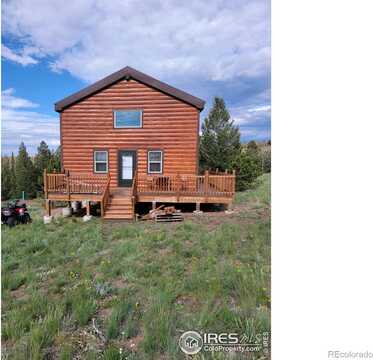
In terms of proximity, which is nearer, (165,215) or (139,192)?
(165,215)

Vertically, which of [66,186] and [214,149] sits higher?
[214,149]

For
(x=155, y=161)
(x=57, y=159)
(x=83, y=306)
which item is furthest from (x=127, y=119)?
(x=83, y=306)

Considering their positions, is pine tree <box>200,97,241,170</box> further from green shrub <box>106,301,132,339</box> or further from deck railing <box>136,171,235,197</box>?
green shrub <box>106,301,132,339</box>

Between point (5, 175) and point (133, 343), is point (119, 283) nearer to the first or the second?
point (133, 343)

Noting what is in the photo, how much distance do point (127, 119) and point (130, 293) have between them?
20.5 ft

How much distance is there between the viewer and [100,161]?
295 inches

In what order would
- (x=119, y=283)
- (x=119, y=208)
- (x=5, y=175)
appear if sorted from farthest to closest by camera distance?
1. (x=119, y=208)
2. (x=5, y=175)
3. (x=119, y=283)

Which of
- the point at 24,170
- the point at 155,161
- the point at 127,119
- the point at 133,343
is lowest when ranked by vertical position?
the point at 133,343

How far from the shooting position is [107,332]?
6.28ft

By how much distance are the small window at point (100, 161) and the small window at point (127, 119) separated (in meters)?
1.17

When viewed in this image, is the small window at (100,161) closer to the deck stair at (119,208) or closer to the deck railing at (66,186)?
the deck railing at (66,186)

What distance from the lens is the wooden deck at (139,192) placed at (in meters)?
6.14

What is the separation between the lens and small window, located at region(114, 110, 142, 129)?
7.26 m
